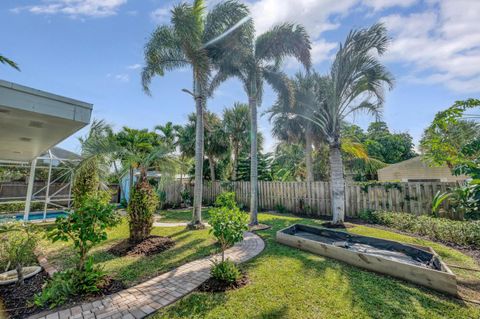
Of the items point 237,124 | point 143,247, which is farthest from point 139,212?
point 237,124

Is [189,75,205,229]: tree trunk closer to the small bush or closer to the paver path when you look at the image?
the paver path

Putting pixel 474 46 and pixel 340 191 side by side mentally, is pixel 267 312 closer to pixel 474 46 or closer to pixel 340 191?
pixel 340 191

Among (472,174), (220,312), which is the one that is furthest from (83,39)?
(472,174)

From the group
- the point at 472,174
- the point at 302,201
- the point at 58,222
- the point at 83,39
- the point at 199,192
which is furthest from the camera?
the point at 302,201

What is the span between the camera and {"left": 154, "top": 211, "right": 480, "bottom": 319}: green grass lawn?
2.48m

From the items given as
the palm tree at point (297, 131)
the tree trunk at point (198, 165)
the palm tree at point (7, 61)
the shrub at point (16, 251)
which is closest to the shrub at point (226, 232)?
the palm tree at point (7, 61)

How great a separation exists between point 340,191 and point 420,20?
5428mm

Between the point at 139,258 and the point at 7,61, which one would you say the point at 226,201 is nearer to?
the point at 139,258

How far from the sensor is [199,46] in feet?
22.5

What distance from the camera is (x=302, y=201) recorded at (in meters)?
9.87

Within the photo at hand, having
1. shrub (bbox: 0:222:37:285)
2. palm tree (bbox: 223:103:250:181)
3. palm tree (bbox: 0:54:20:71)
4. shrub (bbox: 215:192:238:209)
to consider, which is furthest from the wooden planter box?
palm tree (bbox: 223:103:250:181)


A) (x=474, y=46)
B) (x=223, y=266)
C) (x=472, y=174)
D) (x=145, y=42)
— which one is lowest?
(x=223, y=266)

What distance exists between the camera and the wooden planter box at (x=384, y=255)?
9.75ft

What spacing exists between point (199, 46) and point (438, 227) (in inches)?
356
